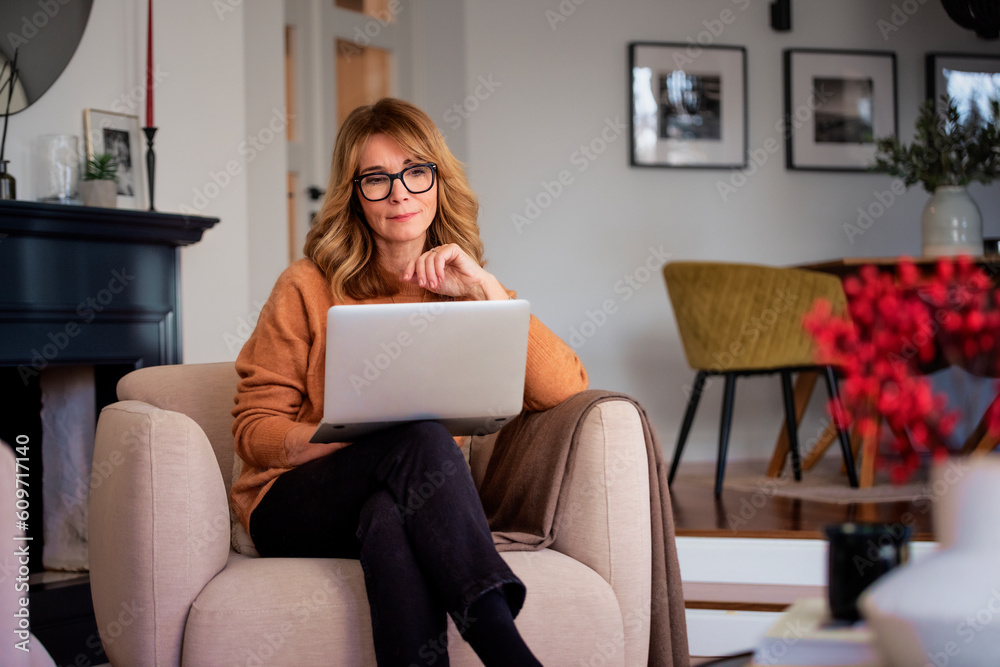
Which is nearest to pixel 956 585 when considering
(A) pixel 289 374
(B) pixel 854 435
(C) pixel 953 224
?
(A) pixel 289 374

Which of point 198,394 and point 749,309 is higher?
point 749,309

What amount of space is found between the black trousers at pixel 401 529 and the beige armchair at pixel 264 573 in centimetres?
4

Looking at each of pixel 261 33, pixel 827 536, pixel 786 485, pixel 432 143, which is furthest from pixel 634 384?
pixel 827 536

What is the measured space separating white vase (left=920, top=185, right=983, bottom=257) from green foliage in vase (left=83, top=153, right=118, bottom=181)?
2.74 metres

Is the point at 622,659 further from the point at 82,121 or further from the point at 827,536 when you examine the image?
the point at 82,121

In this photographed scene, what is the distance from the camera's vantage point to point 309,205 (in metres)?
3.82

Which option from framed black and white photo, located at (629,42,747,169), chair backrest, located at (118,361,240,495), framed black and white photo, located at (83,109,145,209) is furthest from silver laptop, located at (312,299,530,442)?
framed black and white photo, located at (629,42,747,169)

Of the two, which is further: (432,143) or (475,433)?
(432,143)

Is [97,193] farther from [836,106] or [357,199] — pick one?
[836,106]

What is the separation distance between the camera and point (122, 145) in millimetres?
2414

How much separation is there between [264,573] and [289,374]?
368 mm

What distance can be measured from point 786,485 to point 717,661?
2.38m

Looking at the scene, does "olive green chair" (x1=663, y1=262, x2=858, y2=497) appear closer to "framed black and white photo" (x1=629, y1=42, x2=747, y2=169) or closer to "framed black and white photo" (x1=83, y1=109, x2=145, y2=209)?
"framed black and white photo" (x1=629, y1=42, x2=747, y2=169)

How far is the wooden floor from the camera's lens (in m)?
2.39
